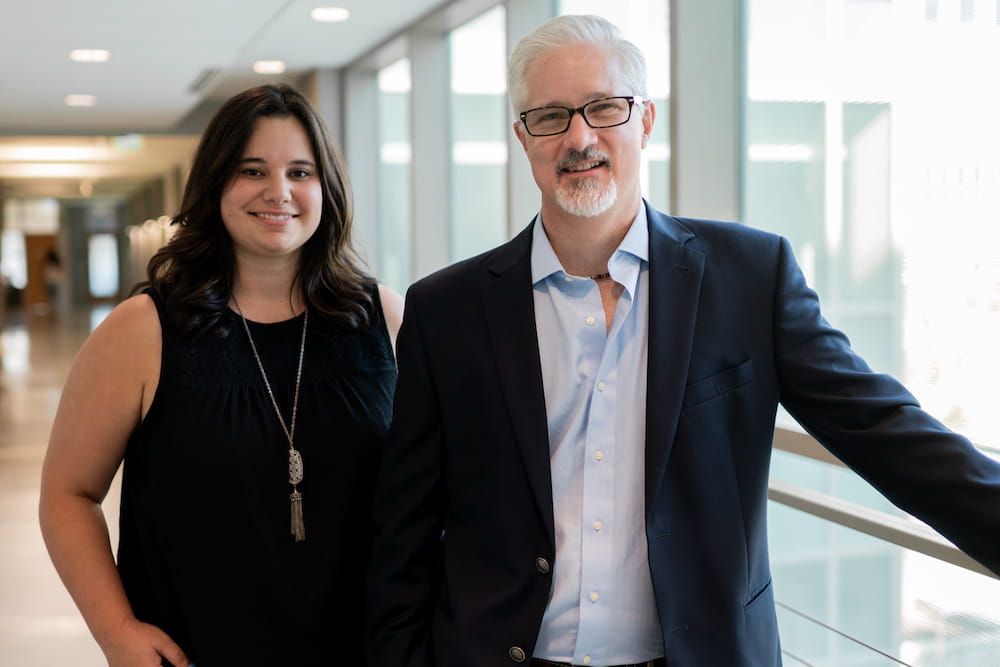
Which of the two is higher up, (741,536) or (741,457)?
(741,457)

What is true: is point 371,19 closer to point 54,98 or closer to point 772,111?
point 772,111

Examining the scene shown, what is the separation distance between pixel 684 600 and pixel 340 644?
2.43ft

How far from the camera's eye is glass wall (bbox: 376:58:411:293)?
8.58m

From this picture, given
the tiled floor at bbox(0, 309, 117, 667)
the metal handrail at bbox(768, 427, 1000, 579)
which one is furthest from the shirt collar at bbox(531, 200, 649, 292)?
the tiled floor at bbox(0, 309, 117, 667)

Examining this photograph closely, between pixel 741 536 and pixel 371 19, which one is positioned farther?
pixel 371 19

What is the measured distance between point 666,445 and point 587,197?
1.35 feet

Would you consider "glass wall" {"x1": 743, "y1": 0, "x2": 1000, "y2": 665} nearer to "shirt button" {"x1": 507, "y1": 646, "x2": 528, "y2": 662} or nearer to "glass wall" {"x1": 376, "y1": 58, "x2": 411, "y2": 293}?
"shirt button" {"x1": 507, "y1": 646, "x2": 528, "y2": 662}

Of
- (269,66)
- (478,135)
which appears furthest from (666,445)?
(269,66)

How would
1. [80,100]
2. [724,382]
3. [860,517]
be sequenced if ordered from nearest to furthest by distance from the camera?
[724,382] → [860,517] → [80,100]

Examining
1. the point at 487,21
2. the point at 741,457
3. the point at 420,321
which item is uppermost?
the point at 487,21

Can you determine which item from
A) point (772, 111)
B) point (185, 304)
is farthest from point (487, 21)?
point (185, 304)

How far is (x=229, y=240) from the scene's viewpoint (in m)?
2.09

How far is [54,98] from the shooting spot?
10.1m

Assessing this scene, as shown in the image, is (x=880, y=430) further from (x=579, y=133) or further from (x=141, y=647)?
(x=141, y=647)
